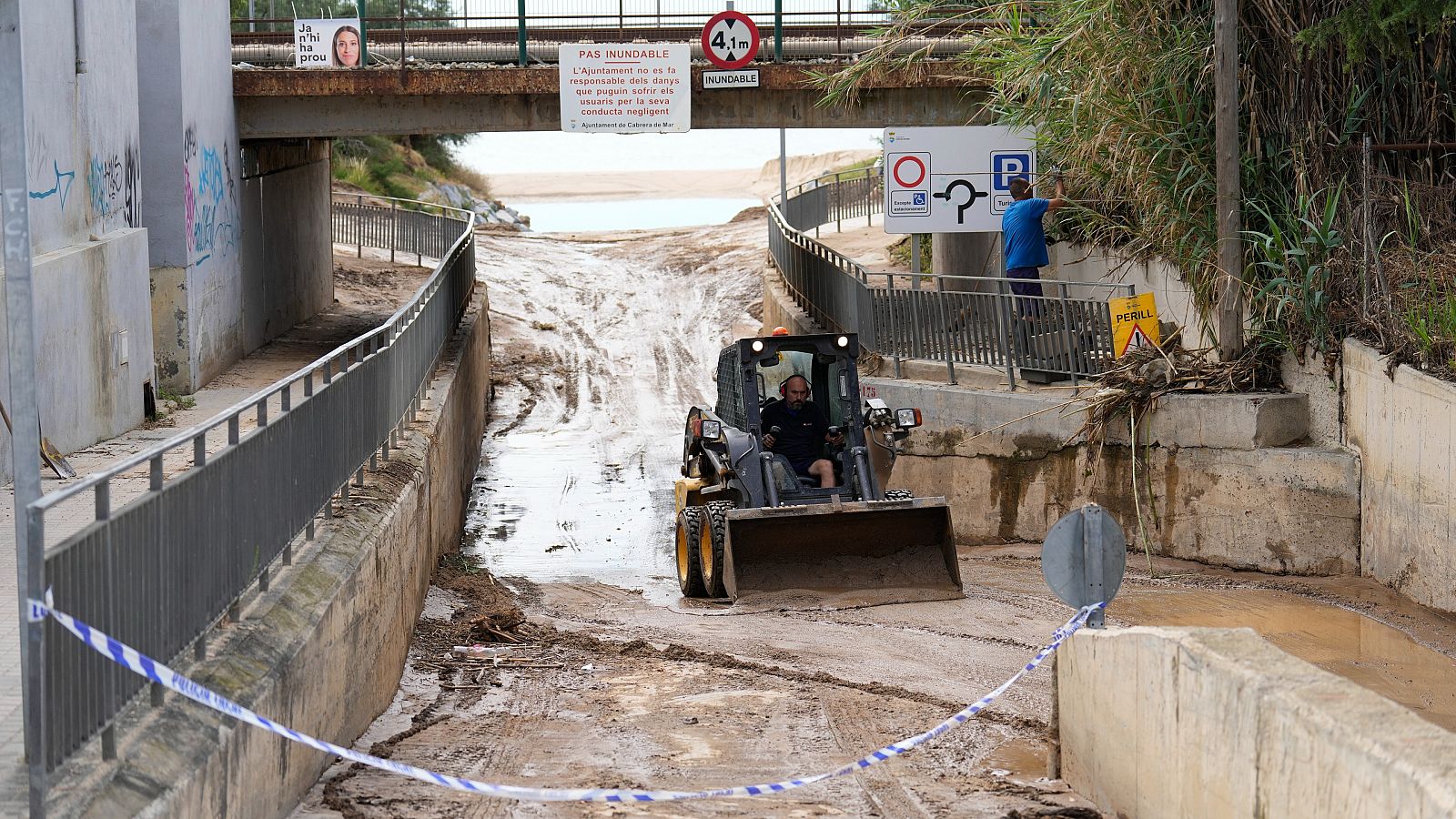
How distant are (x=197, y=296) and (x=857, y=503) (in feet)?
Result: 33.1

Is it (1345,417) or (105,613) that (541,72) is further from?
(105,613)

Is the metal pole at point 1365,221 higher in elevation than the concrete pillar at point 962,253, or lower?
higher

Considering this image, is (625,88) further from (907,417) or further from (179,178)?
(907,417)

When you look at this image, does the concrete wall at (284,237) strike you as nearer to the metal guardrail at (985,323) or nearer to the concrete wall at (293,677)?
the metal guardrail at (985,323)

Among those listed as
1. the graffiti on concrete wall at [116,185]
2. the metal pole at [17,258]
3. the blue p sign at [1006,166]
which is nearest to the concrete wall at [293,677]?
the metal pole at [17,258]

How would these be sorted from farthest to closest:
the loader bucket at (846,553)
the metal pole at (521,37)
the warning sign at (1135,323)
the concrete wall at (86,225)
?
the metal pole at (521,37) → the warning sign at (1135,323) → the concrete wall at (86,225) → the loader bucket at (846,553)

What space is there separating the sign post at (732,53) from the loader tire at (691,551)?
823 centimetres

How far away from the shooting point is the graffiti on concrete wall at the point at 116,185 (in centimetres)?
1548

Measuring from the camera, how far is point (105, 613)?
203 inches

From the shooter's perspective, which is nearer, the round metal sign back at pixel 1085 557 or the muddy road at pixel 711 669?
the round metal sign back at pixel 1085 557

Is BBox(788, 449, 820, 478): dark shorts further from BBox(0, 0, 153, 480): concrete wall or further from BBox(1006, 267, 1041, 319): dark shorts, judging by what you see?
BBox(0, 0, 153, 480): concrete wall

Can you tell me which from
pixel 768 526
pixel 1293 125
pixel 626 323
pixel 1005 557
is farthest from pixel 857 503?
pixel 626 323

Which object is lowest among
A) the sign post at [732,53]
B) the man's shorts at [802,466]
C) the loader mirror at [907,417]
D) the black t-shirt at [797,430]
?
the man's shorts at [802,466]

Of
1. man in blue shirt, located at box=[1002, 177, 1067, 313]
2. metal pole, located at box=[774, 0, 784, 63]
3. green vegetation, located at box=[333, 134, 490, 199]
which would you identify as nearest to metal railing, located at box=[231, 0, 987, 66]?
metal pole, located at box=[774, 0, 784, 63]
